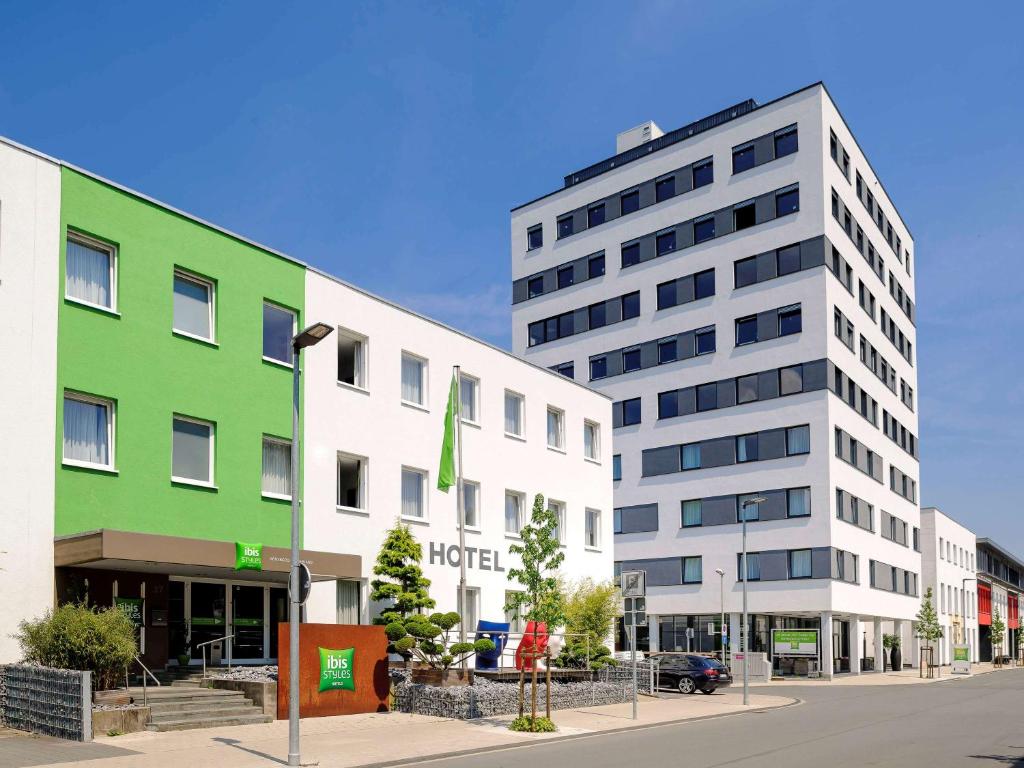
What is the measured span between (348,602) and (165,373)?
26.3 ft

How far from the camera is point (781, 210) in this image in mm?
60562

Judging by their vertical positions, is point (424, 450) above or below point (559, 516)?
above

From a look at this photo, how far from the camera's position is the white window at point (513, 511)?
3569cm

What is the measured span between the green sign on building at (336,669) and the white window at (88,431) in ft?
19.9

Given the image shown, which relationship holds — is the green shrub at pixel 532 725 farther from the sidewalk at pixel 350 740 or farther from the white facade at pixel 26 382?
the white facade at pixel 26 382

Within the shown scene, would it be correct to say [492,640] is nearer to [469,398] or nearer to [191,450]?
[469,398]

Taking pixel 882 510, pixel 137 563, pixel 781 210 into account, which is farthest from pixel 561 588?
pixel 882 510

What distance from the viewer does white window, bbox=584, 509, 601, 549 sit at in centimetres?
4009

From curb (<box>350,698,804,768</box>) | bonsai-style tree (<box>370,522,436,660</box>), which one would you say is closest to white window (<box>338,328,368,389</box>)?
bonsai-style tree (<box>370,522,436,660</box>)

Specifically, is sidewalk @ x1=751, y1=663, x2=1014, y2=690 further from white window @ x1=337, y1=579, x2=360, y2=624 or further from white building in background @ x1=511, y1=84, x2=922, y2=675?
white window @ x1=337, y1=579, x2=360, y2=624

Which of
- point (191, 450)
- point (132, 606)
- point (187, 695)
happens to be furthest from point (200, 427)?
point (187, 695)

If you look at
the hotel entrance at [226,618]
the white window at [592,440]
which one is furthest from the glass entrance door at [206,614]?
the white window at [592,440]

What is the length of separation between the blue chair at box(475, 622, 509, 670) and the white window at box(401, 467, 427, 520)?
3585mm

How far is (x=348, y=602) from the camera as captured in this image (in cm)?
2919
